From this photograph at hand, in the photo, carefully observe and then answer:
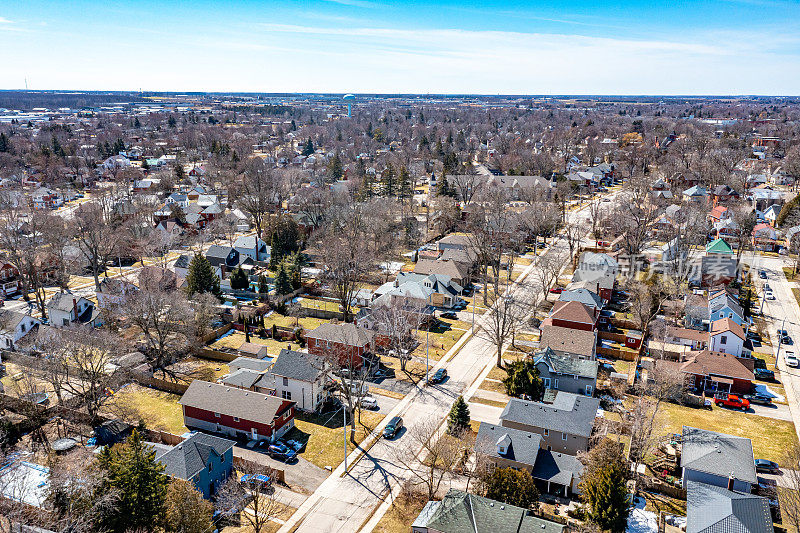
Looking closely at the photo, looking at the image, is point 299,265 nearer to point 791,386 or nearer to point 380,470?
point 380,470

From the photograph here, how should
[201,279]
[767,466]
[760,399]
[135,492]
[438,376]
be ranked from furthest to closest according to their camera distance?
[201,279] → [438,376] → [760,399] → [767,466] → [135,492]

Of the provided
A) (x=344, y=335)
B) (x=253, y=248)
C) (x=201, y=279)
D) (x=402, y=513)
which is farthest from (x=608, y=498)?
(x=253, y=248)

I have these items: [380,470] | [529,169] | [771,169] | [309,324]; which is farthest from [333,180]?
[771,169]

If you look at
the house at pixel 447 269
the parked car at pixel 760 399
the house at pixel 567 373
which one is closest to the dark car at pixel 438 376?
the house at pixel 567 373

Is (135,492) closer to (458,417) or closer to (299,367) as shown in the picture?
(299,367)

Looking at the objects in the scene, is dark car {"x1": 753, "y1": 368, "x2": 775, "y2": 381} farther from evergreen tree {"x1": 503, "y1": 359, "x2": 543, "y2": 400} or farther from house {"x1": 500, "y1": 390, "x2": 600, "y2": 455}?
evergreen tree {"x1": 503, "y1": 359, "x2": 543, "y2": 400}
